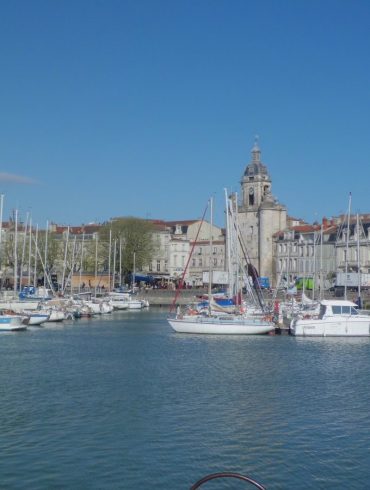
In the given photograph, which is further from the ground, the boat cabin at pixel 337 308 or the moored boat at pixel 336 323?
the boat cabin at pixel 337 308

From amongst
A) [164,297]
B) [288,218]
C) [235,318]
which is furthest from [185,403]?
[288,218]

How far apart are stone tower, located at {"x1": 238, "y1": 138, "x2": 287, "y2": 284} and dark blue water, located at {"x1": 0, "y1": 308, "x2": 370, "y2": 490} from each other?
7654 cm

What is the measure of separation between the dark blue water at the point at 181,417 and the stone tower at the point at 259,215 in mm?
76539

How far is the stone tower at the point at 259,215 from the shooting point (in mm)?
121312

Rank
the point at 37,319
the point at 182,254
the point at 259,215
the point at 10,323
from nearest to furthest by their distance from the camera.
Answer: the point at 10,323 → the point at 37,319 → the point at 259,215 → the point at 182,254

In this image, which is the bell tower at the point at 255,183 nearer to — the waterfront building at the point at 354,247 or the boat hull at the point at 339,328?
the waterfront building at the point at 354,247

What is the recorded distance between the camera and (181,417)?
2498cm

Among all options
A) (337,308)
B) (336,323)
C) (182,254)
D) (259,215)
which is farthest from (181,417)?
(182,254)

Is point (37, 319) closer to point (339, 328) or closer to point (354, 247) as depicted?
point (339, 328)

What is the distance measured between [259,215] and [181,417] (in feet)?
324

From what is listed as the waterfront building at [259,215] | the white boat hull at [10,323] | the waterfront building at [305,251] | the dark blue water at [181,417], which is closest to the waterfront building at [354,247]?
the waterfront building at [305,251]

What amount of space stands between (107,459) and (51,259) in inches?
3584

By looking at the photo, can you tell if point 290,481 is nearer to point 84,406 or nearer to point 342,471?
point 342,471

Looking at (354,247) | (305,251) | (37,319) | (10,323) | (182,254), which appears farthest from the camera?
(182,254)
